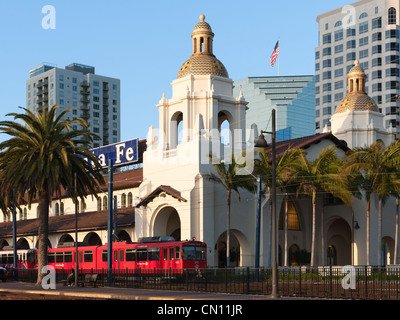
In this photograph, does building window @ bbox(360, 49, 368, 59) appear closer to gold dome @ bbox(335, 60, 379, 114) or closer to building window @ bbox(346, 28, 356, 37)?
building window @ bbox(346, 28, 356, 37)

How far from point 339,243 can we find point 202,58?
24.6 m

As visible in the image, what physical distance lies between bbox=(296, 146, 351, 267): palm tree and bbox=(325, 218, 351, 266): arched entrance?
13.9 metres

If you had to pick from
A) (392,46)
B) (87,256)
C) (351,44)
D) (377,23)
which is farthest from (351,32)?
(87,256)

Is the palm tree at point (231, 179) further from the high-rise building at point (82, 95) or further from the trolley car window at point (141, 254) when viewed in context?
the high-rise building at point (82, 95)

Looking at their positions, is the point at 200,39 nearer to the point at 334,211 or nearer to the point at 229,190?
the point at 229,190

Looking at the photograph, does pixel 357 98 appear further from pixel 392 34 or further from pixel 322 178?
pixel 392 34

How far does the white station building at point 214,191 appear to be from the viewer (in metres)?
60.2

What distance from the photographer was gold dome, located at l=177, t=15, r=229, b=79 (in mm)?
64375

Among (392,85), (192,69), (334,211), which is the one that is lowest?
(334,211)

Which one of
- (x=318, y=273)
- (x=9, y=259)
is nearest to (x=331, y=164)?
(x=318, y=273)

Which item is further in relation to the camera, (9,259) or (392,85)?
(392,85)

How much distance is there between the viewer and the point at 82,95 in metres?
182

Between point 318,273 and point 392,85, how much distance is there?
357ft

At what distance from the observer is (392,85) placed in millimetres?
136250
